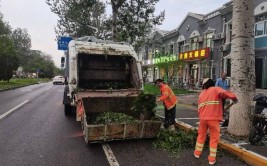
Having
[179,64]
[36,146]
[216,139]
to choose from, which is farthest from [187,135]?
[179,64]

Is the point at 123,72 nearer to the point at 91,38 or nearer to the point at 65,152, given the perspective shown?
the point at 91,38

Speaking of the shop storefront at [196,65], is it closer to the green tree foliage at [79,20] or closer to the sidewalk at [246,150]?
the green tree foliage at [79,20]

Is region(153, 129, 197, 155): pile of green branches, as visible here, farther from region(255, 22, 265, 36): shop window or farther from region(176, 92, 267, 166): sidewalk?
region(255, 22, 265, 36): shop window

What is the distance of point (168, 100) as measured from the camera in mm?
7828

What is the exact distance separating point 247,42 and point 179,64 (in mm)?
20918

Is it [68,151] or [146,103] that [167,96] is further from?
[68,151]

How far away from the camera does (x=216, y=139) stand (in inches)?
211

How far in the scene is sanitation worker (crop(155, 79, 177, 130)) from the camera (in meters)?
7.58

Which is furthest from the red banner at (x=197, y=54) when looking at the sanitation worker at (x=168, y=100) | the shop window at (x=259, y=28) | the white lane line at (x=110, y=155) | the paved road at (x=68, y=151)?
the white lane line at (x=110, y=155)

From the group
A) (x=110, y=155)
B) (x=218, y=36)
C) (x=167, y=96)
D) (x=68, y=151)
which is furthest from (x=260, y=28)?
(x=68, y=151)

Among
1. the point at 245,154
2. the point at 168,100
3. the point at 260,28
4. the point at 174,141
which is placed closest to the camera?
the point at 245,154

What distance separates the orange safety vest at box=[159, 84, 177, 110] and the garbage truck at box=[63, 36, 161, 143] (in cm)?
81

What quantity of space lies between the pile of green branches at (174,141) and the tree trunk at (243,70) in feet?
3.40

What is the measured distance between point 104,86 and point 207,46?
20339 millimetres
